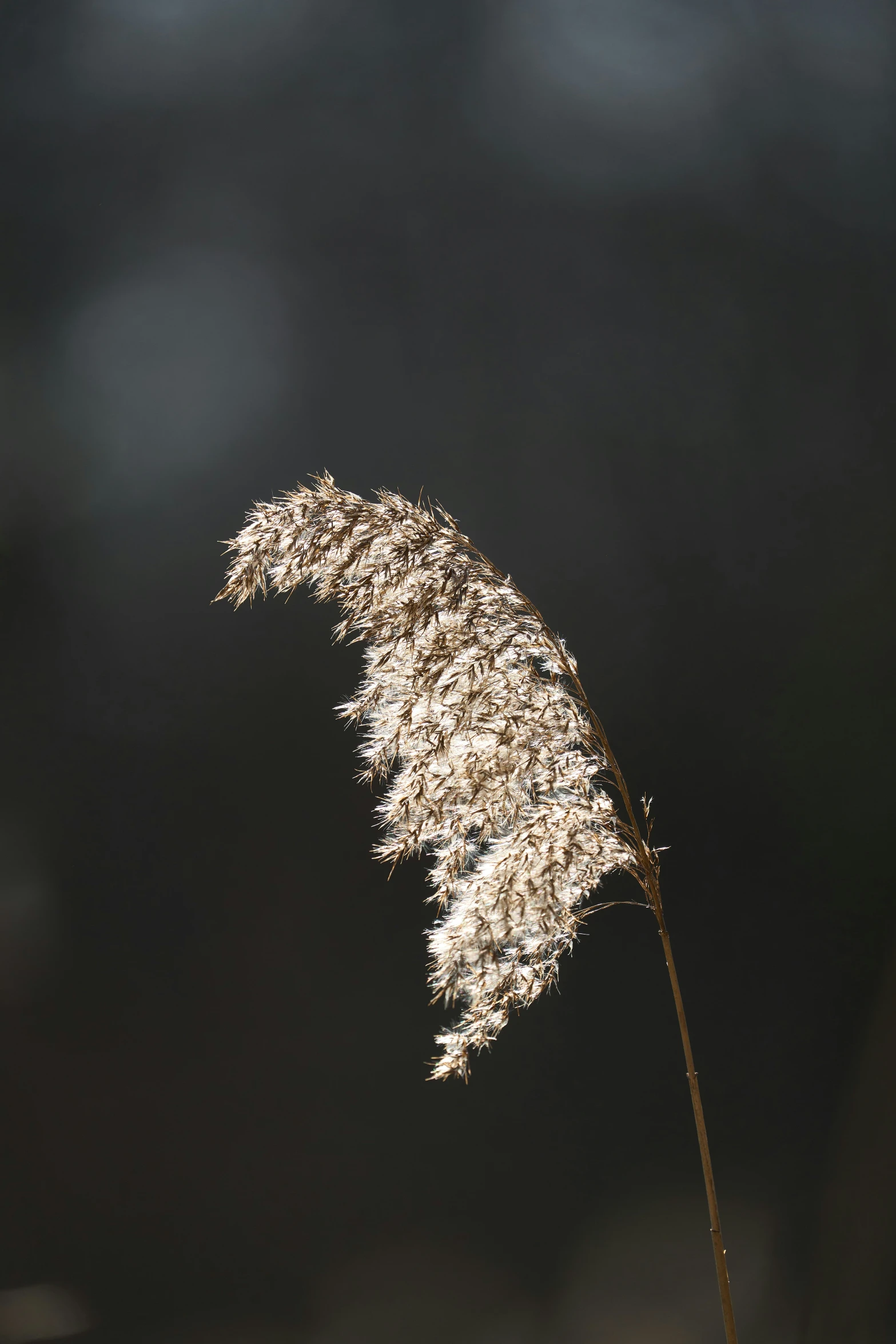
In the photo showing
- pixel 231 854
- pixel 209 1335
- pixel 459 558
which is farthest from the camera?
pixel 231 854

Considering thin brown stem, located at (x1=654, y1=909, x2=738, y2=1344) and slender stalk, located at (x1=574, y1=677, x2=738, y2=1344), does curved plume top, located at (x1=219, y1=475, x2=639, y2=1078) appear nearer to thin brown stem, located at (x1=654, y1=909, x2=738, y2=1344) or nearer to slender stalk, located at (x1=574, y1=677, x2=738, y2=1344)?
slender stalk, located at (x1=574, y1=677, x2=738, y2=1344)

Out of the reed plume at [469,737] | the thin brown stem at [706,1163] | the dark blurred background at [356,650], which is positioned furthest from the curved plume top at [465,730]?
the dark blurred background at [356,650]

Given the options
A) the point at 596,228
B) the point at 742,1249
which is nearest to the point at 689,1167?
the point at 742,1249

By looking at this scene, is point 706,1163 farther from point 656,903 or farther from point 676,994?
point 656,903

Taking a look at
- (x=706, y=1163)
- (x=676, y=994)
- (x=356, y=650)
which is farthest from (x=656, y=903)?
(x=356, y=650)

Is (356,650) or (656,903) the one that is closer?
(656,903)

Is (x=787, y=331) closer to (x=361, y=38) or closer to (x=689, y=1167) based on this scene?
(x=361, y=38)

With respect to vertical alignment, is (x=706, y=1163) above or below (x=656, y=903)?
below
